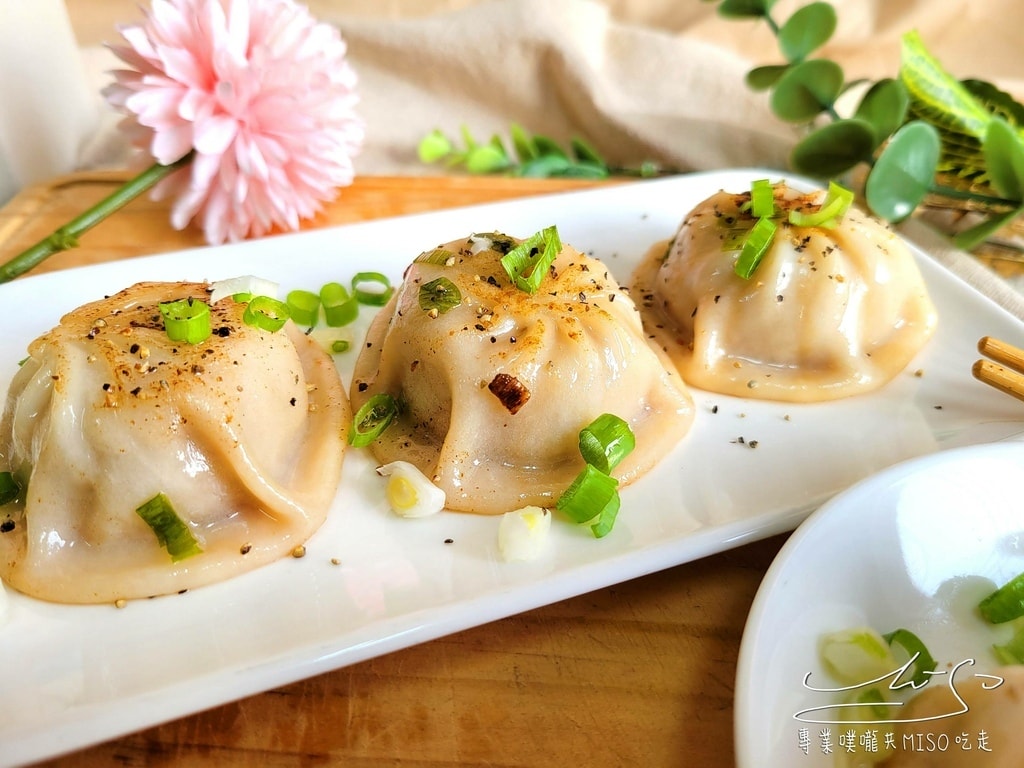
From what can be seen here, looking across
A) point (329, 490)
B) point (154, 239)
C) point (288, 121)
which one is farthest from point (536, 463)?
point (154, 239)

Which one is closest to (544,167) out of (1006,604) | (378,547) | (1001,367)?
(1001,367)

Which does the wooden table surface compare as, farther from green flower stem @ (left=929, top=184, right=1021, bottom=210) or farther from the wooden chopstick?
green flower stem @ (left=929, top=184, right=1021, bottom=210)

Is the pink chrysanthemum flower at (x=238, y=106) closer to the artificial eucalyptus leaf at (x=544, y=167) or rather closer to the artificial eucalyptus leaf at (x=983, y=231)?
the artificial eucalyptus leaf at (x=544, y=167)

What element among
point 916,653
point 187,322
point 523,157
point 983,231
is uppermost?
point 187,322

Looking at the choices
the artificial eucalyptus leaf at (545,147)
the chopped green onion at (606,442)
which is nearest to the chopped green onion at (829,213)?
the chopped green onion at (606,442)

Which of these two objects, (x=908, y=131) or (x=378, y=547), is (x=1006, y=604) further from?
(x=908, y=131)

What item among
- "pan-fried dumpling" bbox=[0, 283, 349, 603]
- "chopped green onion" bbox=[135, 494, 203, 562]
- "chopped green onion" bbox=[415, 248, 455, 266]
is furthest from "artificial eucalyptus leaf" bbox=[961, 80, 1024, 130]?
"chopped green onion" bbox=[135, 494, 203, 562]
